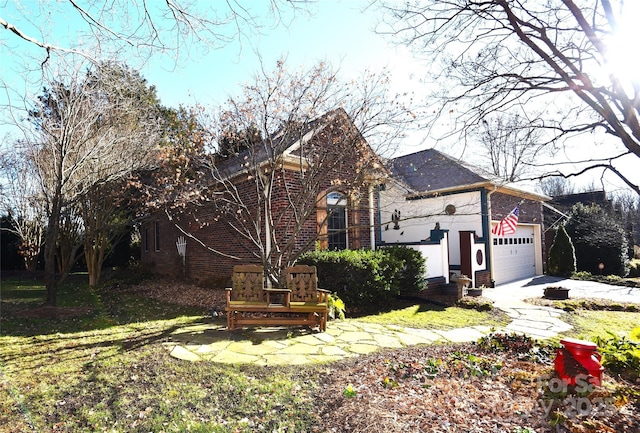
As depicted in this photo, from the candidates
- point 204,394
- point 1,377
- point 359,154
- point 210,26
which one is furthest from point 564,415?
point 359,154

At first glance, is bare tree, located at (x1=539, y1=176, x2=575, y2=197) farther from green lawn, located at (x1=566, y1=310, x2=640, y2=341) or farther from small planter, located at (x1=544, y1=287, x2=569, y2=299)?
green lawn, located at (x1=566, y1=310, x2=640, y2=341)

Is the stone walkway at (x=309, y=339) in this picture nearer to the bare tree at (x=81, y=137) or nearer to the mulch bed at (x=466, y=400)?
the mulch bed at (x=466, y=400)

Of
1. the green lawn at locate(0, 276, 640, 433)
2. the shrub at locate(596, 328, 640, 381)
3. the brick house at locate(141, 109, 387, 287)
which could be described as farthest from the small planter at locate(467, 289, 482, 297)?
the green lawn at locate(0, 276, 640, 433)

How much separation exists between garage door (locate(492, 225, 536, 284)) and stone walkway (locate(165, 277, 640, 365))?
654 centimetres

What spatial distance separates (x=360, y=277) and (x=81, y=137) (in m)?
6.50

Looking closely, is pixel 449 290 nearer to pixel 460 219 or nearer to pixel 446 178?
pixel 460 219

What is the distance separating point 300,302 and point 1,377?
159 inches

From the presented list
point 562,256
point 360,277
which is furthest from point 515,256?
point 360,277

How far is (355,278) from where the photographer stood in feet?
26.4

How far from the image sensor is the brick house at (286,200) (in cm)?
788

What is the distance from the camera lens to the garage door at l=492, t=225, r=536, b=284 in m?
14.6

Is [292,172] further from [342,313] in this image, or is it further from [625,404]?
[625,404]

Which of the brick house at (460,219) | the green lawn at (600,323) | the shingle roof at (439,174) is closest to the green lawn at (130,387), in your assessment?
the green lawn at (600,323)

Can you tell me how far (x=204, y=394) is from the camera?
3641 mm
